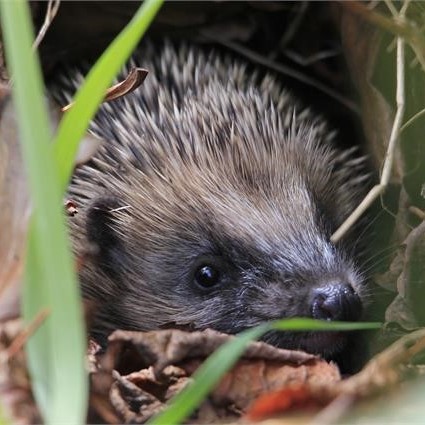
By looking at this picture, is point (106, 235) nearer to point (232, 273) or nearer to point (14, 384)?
point (232, 273)

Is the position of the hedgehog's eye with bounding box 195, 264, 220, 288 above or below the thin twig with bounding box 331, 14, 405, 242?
below

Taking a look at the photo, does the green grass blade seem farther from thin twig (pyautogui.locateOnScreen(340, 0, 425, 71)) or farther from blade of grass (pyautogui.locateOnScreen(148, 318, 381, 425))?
thin twig (pyautogui.locateOnScreen(340, 0, 425, 71))

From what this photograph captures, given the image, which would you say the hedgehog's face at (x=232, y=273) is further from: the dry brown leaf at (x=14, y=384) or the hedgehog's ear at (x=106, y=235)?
the dry brown leaf at (x=14, y=384)

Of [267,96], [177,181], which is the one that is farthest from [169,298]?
[267,96]

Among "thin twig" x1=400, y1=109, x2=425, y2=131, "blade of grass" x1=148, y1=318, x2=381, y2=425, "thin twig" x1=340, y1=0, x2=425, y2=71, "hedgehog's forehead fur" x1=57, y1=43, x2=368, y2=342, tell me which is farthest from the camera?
"thin twig" x1=400, y1=109, x2=425, y2=131

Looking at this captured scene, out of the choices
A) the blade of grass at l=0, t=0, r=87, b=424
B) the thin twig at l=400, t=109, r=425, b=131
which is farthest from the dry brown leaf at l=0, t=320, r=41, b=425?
the thin twig at l=400, t=109, r=425, b=131

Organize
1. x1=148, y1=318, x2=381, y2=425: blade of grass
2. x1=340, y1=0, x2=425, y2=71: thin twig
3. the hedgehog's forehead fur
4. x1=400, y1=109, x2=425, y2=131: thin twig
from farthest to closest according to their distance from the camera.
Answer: x1=400, y1=109, x2=425, y2=131: thin twig, the hedgehog's forehead fur, x1=340, y1=0, x2=425, y2=71: thin twig, x1=148, y1=318, x2=381, y2=425: blade of grass

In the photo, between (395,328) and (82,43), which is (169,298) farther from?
(82,43)
